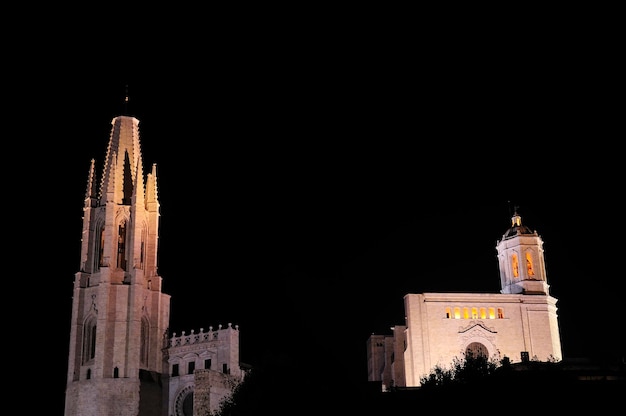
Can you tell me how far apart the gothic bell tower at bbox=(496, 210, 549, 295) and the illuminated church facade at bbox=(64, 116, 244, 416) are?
86.6 feet

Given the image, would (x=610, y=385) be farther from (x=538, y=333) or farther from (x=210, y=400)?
(x=210, y=400)

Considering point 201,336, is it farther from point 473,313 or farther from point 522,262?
point 522,262

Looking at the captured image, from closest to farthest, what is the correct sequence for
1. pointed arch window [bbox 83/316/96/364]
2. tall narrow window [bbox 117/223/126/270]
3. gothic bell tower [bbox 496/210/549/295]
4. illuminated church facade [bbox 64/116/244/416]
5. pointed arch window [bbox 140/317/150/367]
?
illuminated church facade [bbox 64/116/244/416] → pointed arch window [bbox 83/316/96/364] → pointed arch window [bbox 140/317/150/367] → tall narrow window [bbox 117/223/126/270] → gothic bell tower [bbox 496/210/549/295]

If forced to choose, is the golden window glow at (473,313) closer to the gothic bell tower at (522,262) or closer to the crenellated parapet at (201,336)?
the gothic bell tower at (522,262)

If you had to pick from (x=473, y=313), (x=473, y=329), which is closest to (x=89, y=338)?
(x=473, y=329)

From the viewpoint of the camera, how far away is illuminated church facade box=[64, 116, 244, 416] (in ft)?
242

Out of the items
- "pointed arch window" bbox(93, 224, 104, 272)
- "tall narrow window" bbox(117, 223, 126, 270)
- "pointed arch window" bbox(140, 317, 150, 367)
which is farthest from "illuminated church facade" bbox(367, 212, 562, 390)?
"pointed arch window" bbox(93, 224, 104, 272)

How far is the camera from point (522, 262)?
83.4 meters

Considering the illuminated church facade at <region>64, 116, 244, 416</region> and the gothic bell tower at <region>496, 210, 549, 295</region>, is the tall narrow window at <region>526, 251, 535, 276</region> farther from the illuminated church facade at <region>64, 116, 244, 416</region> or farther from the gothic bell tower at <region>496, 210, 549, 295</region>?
the illuminated church facade at <region>64, 116, 244, 416</region>

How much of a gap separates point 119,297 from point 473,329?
101 feet

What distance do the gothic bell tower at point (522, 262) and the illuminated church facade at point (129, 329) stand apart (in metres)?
26.4

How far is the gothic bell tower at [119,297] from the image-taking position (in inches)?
2921

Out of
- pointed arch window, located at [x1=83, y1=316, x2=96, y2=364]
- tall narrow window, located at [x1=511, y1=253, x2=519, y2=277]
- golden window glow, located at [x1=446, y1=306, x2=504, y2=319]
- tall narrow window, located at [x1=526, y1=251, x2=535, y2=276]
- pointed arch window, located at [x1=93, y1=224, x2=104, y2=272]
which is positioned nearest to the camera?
pointed arch window, located at [x1=83, y1=316, x2=96, y2=364]

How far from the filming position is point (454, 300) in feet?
258
